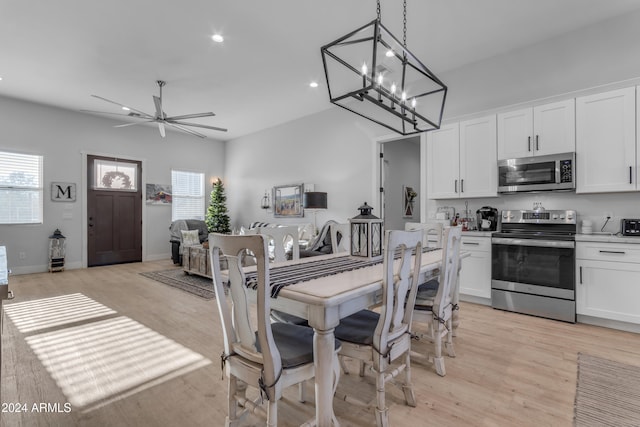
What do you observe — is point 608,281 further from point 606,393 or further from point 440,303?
point 440,303

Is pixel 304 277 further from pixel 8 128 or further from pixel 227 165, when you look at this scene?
pixel 227 165

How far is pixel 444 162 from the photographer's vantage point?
433 centimetres

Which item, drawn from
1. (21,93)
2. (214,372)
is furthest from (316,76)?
(21,93)

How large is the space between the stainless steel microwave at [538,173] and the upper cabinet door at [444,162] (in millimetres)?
563

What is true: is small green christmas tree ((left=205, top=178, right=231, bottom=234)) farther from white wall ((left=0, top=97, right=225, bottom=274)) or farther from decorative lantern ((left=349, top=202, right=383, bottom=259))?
decorative lantern ((left=349, top=202, right=383, bottom=259))

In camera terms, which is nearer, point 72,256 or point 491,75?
point 491,75

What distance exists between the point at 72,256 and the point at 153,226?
1.59m

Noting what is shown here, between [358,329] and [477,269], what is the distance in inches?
106

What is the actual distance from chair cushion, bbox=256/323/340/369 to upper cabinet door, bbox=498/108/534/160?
341 centimetres

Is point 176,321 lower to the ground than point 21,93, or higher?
lower

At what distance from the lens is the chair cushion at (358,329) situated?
167 centimetres

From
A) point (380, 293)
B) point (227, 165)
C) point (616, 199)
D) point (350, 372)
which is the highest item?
point (227, 165)

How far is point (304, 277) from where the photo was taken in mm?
1729

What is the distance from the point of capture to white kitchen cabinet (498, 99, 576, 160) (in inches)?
135
